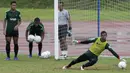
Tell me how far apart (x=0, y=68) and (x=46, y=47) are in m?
7.14

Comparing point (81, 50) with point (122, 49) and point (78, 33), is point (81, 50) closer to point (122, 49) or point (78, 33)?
point (122, 49)

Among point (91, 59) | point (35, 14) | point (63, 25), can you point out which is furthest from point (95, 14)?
point (35, 14)

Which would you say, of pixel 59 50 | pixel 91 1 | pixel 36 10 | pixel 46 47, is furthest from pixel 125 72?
pixel 36 10

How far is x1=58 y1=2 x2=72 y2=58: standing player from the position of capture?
1611cm

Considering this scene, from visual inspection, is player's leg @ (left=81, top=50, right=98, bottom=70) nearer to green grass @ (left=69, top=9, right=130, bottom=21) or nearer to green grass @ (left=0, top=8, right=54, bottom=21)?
green grass @ (left=69, top=9, right=130, bottom=21)

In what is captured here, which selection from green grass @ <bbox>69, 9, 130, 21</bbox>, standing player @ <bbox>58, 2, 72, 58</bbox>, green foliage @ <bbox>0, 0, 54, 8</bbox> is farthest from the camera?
green foliage @ <bbox>0, 0, 54, 8</bbox>

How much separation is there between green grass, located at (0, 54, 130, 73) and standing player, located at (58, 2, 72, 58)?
22.9 inches

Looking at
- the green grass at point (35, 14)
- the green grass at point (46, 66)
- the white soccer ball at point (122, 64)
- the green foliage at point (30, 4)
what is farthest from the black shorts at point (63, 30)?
the green foliage at point (30, 4)

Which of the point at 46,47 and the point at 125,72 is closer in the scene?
the point at 125,72

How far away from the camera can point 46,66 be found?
14.1m

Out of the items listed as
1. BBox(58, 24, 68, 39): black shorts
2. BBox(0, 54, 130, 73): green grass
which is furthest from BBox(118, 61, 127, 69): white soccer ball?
BBox(58, 24, 68, 39): black shorts

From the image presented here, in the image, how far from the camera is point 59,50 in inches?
683

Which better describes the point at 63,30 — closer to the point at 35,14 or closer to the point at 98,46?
the point at 98,46

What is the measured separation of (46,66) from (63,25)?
256 cm
